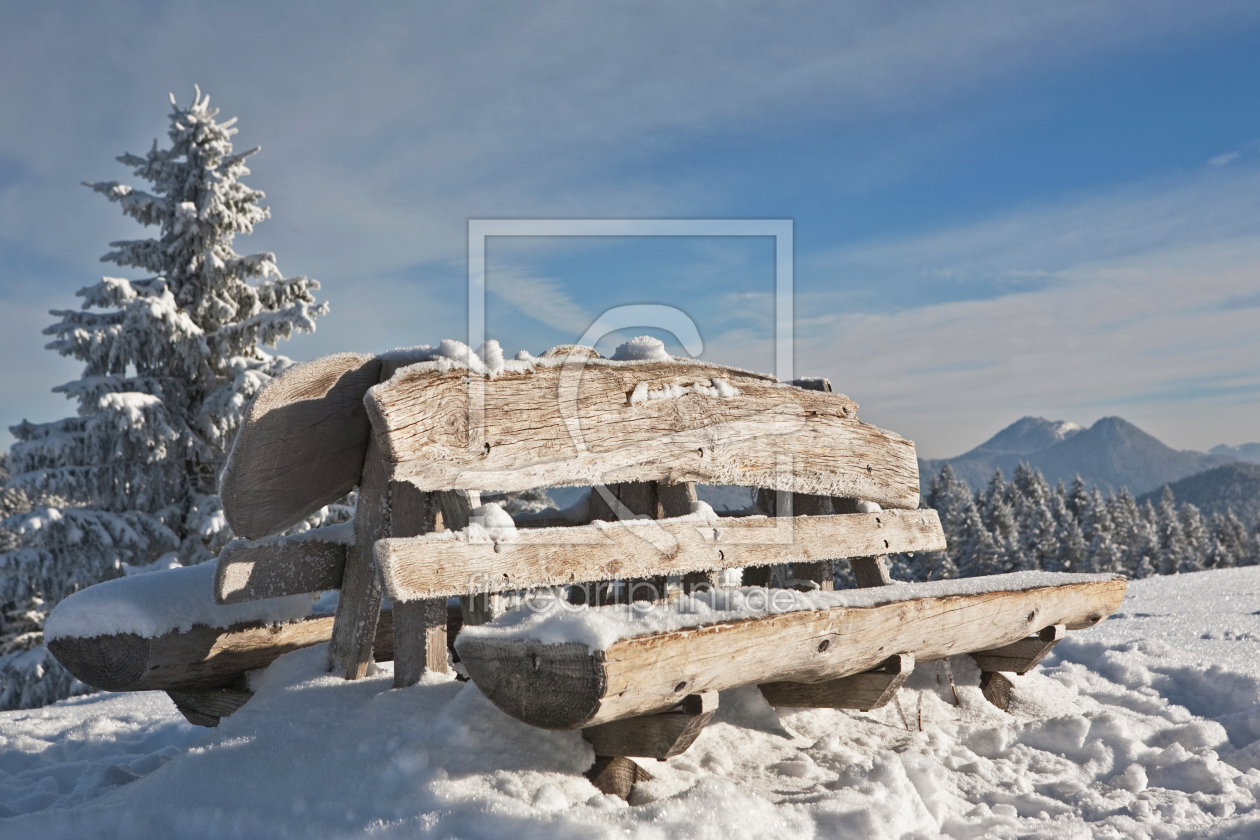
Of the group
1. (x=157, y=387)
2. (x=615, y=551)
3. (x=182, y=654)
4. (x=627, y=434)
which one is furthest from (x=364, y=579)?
(x=157, y=387)

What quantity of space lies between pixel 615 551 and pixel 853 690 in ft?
3.79

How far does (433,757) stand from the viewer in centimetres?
250

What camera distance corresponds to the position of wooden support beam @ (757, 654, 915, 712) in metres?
3.15

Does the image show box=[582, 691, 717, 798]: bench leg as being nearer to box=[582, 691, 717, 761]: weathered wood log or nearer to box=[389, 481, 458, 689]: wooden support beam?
box=[582, 691, 717, 761]: weathered wood log

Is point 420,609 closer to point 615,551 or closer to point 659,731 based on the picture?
point 615,551

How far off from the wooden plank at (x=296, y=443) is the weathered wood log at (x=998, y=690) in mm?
3446

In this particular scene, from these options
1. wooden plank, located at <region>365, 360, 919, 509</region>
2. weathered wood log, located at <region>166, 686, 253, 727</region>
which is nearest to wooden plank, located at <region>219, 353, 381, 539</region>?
wooden plank, located at <region>365, 360, 919, 509</region>

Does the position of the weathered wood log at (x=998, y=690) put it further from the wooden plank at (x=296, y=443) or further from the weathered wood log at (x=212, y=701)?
the weathered wood log at (x=212, y=701)

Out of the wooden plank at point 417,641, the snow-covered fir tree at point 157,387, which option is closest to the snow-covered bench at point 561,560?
the wooden plank at point 417,641

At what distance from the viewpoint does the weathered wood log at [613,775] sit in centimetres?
261

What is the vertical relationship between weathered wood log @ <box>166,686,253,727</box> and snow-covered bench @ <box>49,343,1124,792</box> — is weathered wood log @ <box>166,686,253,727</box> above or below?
below

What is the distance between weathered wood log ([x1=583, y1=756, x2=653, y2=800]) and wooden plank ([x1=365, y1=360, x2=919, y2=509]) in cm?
104

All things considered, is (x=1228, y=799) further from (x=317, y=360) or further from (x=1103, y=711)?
(x=317, y=360)

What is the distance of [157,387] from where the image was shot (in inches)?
603
